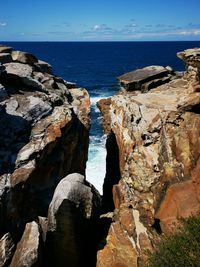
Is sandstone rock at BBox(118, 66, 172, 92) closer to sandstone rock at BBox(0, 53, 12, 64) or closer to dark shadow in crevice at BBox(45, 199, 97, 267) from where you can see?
sandstone rock at BBox(0, 53, 12, 64)

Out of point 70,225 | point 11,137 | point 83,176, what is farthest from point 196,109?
point 11,137

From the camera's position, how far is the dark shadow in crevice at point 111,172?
23516mm

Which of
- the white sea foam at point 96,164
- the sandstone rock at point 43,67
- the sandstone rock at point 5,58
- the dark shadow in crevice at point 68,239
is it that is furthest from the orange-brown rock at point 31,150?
the white sea foam at point 96,164

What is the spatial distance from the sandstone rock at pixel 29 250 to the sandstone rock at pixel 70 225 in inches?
34.8

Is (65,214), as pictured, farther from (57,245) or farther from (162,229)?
(162,229)

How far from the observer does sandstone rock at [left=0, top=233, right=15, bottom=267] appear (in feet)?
48.1

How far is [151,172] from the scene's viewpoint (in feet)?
61.4

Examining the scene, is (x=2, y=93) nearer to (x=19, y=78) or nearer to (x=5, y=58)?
(x=19, y=78)

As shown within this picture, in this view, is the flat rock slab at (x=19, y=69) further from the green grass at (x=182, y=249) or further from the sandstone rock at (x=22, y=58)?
the green grass at (x=182, y=249)

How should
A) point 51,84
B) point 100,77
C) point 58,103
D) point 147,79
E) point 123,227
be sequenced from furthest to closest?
point 100,77 < point 147,79 < point 51,84 < point 58,103 < point 123,227

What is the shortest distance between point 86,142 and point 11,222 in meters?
8.54

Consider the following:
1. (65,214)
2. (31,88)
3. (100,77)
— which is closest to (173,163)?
(65,214)

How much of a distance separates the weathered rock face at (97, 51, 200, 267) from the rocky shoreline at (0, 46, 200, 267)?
0.15 ft

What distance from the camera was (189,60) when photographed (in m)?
23.1
